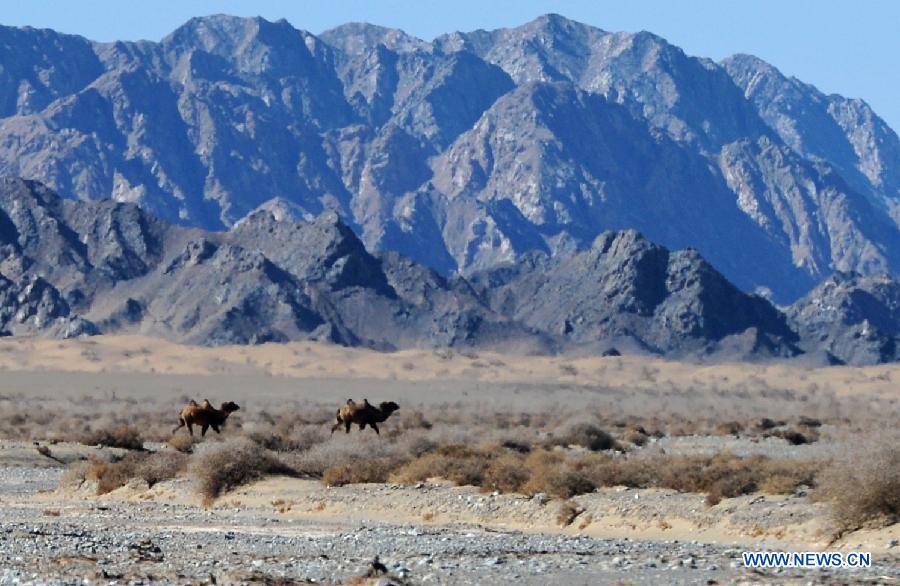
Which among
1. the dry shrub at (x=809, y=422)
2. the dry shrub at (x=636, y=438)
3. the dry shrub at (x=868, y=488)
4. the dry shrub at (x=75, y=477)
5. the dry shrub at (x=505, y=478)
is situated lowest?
the dry shrub at (x=809, y=422)

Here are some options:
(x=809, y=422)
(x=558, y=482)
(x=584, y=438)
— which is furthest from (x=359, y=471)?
(x=809, y=422)

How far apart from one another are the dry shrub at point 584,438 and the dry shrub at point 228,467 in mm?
32071

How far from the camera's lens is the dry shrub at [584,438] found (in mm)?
82750

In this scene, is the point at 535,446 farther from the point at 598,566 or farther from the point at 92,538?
the point at 598,566

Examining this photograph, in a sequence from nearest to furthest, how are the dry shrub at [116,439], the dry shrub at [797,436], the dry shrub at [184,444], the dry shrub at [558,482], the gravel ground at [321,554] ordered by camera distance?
1. the gravel ground at [321,554]
2. the dry shrub at [558,482]
3. the dry shrub at [184,444]
4. the dry shrub at [116,439]
5. the dry shrub at [797,436]

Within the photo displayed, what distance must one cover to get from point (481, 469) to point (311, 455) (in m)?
7.79

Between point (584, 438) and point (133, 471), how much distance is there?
111ft

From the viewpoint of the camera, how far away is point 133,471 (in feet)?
173

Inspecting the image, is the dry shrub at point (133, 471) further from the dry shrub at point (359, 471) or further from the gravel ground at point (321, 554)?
the gravel ground at point (321, 554)

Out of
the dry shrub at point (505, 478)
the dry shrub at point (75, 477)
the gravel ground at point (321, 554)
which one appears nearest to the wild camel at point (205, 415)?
the dry shrub at point (75, 477)

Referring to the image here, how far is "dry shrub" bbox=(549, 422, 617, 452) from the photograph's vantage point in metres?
82.8

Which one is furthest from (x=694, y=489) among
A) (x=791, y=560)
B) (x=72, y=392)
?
(x=72, y=392)

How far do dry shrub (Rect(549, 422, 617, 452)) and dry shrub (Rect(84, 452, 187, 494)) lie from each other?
30.1 meters

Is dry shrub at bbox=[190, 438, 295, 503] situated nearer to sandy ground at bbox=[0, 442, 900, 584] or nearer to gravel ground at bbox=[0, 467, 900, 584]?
sandy ground at bbox=[0, 442, 900, 584]
